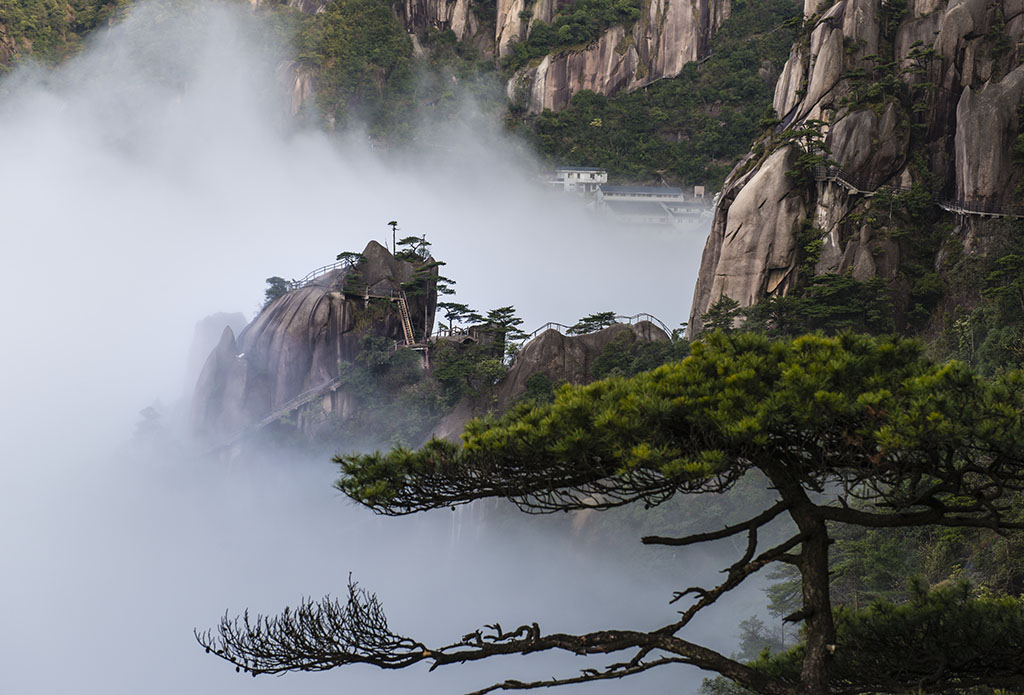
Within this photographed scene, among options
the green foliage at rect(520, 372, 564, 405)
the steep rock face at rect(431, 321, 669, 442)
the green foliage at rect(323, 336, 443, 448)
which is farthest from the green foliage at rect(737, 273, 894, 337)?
the green foliage at rect(323, 336, 443, 448)

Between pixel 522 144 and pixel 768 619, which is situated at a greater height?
pixel 522 144

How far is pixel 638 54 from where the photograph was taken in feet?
173

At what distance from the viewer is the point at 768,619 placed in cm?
1994

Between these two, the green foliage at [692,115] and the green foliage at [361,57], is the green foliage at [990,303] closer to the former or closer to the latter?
the green foliage at [692,115]

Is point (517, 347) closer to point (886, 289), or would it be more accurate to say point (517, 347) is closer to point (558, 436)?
point (886, 289)

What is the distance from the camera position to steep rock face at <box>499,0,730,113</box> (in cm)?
5247

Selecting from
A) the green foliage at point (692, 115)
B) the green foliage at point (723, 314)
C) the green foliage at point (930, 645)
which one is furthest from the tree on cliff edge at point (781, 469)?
the green foliage at point (692, 115)

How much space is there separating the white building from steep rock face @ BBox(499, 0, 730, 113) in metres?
4.47

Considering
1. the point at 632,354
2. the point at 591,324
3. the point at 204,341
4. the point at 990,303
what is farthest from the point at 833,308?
the point at 204,341

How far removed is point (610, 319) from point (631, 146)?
2561 cm

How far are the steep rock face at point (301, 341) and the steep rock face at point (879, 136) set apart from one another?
11.0 metres

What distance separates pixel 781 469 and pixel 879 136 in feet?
71.4

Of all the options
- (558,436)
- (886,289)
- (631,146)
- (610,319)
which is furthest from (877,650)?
(631,146)

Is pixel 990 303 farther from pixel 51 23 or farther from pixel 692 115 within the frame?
pixel 51 23
